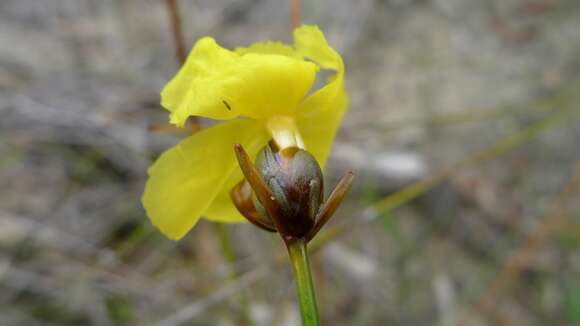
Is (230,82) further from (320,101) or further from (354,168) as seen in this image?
(354,168)

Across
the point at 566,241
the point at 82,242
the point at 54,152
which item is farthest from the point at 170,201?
the point at 566,241

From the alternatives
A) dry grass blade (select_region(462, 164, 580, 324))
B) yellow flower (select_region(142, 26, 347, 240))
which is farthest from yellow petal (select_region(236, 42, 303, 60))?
dry grass blade (select_region(462, 164, 580, 324))

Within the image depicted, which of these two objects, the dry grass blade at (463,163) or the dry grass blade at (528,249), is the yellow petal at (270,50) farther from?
the dry grass blade at (528,249)

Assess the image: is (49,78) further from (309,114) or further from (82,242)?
(309,114)

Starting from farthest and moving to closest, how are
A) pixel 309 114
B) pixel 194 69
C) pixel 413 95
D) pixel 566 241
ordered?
pixel 413 95 < pixel 566 241 < pixel 309 114 < pixel 194 69

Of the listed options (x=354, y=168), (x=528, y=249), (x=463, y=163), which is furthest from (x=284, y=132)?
(x=528, y=249)

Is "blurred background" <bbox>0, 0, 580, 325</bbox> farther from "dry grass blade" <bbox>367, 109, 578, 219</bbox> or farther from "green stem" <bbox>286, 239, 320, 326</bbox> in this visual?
"green stem" <bbox>286, 239, 320, 326</bbox>
